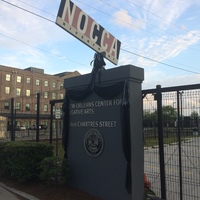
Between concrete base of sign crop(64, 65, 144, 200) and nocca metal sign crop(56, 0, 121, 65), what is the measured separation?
2.79 ft

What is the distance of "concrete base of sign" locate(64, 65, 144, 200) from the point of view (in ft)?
19.2

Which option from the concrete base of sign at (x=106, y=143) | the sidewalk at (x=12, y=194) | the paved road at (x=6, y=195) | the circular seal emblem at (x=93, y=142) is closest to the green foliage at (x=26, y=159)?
the sidewalk at (x=12, y=194)

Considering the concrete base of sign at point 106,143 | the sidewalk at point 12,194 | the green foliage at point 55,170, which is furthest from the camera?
the green foliage at point 55,170

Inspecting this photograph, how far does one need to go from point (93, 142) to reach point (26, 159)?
7.50 ft

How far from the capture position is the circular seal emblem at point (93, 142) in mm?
6410

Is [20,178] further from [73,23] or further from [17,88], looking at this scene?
[17,88]

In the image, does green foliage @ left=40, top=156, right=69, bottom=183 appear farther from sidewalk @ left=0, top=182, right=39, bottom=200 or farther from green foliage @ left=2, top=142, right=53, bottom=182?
green foliage @ left=2, top=142, right=53, bottom=182

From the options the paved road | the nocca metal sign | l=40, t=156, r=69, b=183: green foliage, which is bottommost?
the paved road

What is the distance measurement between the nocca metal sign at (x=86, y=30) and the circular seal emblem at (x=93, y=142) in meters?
2.05

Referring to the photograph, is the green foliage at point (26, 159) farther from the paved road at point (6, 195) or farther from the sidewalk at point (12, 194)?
the paved road at point (6, 195)

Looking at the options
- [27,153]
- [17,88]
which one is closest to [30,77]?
[17,88]

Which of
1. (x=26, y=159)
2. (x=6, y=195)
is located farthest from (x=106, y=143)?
(x=6, y=195)

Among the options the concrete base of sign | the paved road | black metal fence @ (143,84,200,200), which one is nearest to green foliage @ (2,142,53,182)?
the paved road

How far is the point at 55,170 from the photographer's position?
677cm
